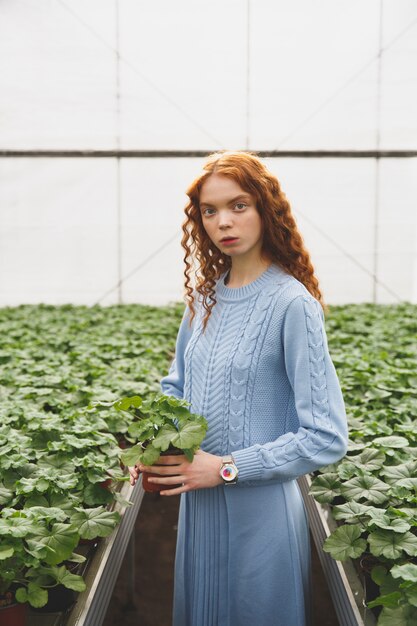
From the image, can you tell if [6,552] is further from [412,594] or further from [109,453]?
[412,594]

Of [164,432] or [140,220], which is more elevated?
[140,220]

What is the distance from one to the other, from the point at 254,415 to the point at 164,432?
219 millimetres

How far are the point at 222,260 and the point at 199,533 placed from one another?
2.38 feet

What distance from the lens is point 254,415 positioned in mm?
1440

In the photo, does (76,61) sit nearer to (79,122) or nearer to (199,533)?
(79,122)

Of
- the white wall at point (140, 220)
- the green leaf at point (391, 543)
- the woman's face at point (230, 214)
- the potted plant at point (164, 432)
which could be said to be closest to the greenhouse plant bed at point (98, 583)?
the potted plant at point (164, 432)

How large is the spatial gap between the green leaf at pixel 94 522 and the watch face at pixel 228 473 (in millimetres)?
559

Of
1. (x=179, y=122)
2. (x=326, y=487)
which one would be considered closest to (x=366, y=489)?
(x=326, y=487)

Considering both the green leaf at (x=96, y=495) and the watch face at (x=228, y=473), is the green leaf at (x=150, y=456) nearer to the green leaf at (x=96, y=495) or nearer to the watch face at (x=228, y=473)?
the watch face at (x=228, y=473)

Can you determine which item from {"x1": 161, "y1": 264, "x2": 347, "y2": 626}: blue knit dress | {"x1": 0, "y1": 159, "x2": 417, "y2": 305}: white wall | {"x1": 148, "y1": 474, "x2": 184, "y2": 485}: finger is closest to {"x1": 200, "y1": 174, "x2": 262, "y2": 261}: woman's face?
{"x1": 161, "y1": 264, "x2": 347, "y2": 626}: blue knit dress

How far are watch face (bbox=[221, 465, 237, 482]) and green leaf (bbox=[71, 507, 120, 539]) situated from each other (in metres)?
0.56

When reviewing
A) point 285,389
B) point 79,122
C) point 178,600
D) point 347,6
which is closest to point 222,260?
point 285,389

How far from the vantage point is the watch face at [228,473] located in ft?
4.42

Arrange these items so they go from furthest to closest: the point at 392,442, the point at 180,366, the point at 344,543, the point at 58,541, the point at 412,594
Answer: the point at 392,442 < the point at 180,366 < the point at 344,543 < the point at 58,541 < the point at 412,594
